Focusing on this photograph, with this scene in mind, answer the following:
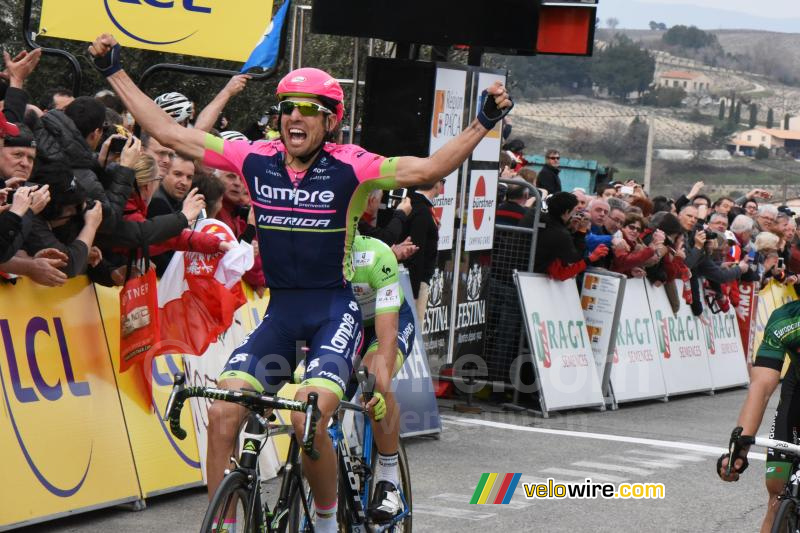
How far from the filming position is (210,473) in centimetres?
→ 561

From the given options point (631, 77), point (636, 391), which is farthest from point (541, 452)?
point (631, 77)

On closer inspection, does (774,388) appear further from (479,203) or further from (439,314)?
(479,203)

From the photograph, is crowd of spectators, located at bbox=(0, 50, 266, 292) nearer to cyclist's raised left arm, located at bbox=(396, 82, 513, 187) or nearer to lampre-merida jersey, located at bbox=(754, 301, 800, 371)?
cyclist's raised left arm, located at bbox=(396, 82, 513, 187)

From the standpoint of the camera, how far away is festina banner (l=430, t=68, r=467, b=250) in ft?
40.6

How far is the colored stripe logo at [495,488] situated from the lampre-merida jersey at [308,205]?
10.9ft

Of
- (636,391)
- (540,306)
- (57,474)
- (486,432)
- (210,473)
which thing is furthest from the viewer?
(636,391)

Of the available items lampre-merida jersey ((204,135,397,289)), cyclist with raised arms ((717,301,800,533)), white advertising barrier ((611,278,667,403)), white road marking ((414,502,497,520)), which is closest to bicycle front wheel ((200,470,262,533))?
lampre-merida jersey ((204,135,397,289))

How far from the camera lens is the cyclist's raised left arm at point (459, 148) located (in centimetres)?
599

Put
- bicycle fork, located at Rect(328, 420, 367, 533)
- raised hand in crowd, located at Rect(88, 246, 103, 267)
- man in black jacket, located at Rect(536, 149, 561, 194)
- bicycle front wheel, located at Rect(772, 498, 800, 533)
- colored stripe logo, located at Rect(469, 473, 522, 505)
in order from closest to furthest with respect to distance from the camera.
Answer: bicycle front wheel, located at Rect(772, 498, 800, 533) → bicycle fork, located at Rect(328, 420, 367, 533) → raised hand in crowd, located at Rect(88, 246, 103, 267) → colored stripe logo, located at Rect(469, 473, 522, 505) → man in black jacket, located at Rect(536, 149, 561, 194)

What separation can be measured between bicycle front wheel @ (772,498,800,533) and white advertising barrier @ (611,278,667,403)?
906cm

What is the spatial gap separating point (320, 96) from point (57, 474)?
289 cm

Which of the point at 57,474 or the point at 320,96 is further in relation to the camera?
the point at 57,474

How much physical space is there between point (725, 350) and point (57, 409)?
476 inches

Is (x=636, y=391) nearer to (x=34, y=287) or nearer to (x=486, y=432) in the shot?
(x=486, y=432)
